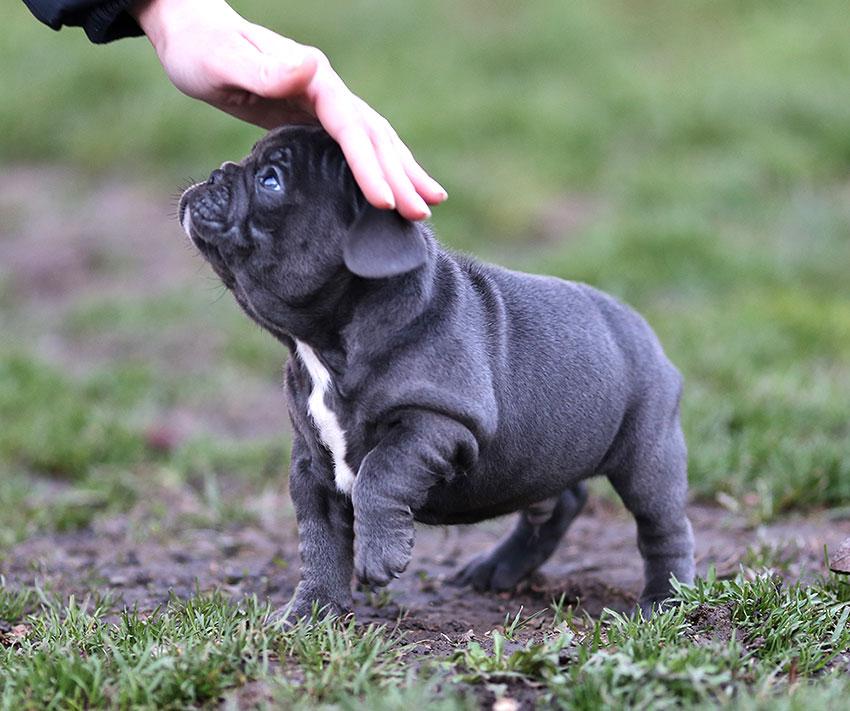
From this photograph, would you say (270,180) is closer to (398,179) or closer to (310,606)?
(398,179)

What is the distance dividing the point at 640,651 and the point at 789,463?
8.78 ft

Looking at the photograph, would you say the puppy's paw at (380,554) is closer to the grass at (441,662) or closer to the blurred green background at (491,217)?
the grass at (441,662)

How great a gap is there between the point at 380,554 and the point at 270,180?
1121 mm

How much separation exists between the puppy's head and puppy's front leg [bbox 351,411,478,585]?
0.48 meters

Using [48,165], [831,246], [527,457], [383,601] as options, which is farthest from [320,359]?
[48,165]

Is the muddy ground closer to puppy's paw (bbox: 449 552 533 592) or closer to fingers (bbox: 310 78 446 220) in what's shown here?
puppy's paw (bbox: 449 552 533 592)

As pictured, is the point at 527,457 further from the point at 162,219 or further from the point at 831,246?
the point at 162,219

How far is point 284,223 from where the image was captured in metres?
3.48

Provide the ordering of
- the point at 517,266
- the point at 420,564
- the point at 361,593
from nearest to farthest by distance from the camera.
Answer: the point at 361,593 < the point at 420,564 < the point at 517,266

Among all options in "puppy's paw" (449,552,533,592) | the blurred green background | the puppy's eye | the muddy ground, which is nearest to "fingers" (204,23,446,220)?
the puppy's eye

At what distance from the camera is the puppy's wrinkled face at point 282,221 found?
3461mm

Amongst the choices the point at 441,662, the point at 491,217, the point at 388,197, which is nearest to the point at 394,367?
the point at 388,197

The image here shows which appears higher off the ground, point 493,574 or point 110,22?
point 110,22

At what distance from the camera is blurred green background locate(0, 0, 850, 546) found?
6.25 metres
